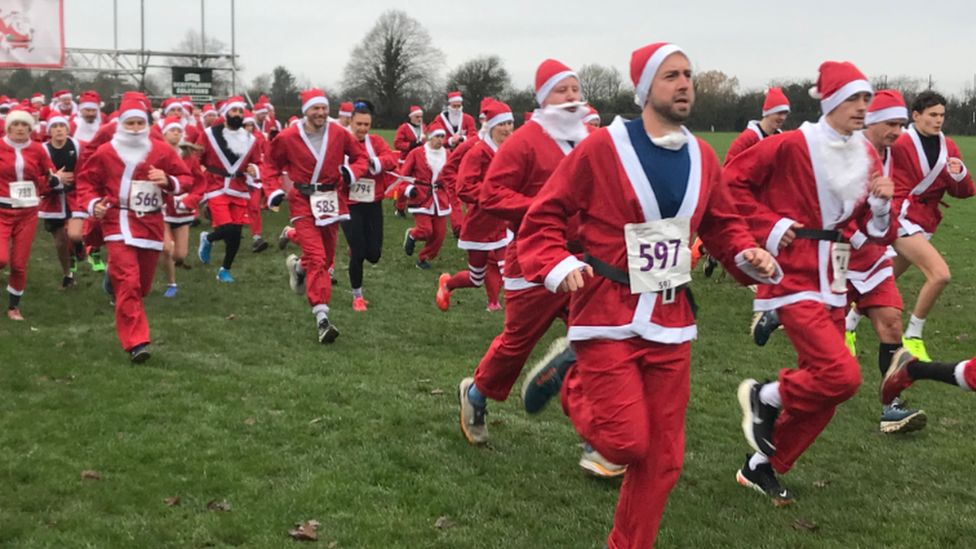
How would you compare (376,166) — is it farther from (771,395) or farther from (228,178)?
(771,395)

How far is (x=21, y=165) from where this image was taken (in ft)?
31.7

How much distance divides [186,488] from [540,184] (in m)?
2.77

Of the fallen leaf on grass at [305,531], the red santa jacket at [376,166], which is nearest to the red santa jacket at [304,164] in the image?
the red santa jacket at [376,166]

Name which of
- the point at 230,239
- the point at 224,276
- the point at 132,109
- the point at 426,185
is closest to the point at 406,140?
the point at 426,185

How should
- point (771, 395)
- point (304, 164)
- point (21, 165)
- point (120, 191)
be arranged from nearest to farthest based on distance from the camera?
point (771, 395)
point (120, 191)
point (304, 164)
point (21, 165)

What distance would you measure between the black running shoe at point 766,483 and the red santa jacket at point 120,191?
210 inches

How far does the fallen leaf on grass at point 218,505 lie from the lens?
190 inches

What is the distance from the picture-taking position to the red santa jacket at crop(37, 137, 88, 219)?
11.2 meters

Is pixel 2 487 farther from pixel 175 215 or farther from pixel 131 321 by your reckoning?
pixel 175 215

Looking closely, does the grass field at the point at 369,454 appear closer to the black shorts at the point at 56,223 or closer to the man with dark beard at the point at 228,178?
the black shorts at the point at 56,223

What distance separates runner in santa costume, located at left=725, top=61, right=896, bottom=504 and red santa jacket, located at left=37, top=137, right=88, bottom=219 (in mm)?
8877

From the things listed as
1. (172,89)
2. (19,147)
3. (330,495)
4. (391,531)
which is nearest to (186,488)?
(330,495)

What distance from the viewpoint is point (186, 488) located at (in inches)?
201

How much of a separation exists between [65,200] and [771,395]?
31.3ft
